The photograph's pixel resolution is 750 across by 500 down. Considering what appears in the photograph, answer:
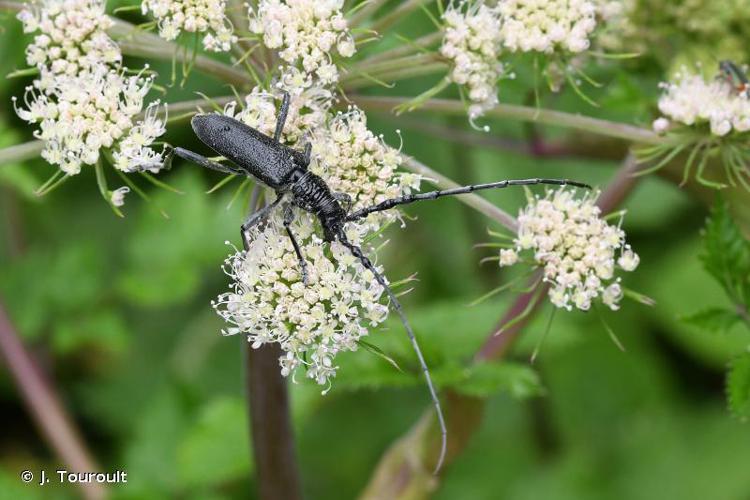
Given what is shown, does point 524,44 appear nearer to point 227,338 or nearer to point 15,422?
point 227,338

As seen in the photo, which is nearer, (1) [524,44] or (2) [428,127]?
(1) [524,44]

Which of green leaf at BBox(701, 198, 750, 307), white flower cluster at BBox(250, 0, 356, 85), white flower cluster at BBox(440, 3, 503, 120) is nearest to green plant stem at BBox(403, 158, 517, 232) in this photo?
white flower cluster at BBox(440, 3, 503, 120)

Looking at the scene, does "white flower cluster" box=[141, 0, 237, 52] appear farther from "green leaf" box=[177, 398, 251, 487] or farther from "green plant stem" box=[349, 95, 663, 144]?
"green leaf" box=[177, 398, 251, 487]

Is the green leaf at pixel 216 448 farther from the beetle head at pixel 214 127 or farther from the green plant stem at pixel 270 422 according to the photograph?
the beetle head at pixel 214 127

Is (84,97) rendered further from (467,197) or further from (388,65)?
(467,197)

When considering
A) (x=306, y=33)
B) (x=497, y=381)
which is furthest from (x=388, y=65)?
(x=497, y=381)

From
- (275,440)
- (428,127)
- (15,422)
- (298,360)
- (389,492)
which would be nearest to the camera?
(298,360)

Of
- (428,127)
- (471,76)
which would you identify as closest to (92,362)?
(428,127)
